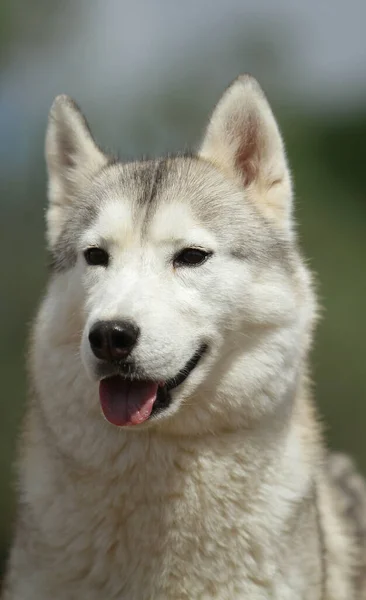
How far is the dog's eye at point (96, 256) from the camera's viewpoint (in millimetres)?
3865

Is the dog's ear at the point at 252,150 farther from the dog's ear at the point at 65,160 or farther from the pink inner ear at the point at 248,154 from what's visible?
the dog's ear at the point at 65,160

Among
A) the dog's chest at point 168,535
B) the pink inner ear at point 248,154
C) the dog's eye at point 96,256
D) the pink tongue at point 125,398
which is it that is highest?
the pink inner ear at point 248,154

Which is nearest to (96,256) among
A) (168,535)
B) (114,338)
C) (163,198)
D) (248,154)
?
(163,198)

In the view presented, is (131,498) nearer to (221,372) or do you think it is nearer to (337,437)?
(221,372)

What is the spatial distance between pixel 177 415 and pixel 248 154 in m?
1.37

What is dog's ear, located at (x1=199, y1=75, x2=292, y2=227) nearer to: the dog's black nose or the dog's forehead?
the dog's forehead

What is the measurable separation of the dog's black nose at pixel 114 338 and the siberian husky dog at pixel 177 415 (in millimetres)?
102

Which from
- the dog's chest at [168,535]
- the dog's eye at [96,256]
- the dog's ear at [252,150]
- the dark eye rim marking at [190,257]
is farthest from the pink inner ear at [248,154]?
the dog's chest at [168,535]

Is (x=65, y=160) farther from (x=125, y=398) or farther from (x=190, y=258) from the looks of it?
(x=125, y=398)

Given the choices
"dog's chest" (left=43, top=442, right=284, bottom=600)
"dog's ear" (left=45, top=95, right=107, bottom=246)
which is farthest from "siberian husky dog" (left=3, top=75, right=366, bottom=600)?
"dog's ear" (left=45, top=95, right=107, bottom=246)

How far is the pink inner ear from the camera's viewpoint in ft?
14.0

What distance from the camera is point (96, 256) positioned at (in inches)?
153

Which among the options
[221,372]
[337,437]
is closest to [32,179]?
[337,437]

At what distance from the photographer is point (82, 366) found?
3.83 meters
